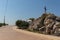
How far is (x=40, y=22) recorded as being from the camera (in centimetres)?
3438

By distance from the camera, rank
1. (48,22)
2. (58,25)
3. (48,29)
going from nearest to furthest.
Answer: (58,25) < (48,29) < (48,22)

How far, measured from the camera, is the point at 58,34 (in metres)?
23.5

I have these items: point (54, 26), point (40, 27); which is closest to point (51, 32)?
point (54, 26)

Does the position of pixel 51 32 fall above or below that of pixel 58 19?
below

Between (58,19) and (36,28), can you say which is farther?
(36,28)

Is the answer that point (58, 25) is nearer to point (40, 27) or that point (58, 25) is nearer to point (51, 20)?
point (51, 20)

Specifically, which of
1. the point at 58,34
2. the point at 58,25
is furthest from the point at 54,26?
the point at 58,34

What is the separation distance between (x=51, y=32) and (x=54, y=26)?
1.08m

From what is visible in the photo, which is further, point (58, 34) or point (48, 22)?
point (48, 22)

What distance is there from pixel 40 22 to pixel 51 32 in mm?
8271

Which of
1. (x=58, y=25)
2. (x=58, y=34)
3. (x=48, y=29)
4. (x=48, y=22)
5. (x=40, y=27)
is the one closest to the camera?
(x=58, y=34)

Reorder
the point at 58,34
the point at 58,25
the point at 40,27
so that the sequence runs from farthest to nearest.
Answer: the point at 40,27
the point at 58,25
the point at 58,34

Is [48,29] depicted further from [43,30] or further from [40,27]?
[40,27]

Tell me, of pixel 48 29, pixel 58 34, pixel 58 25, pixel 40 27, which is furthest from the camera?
pixel 40 27
